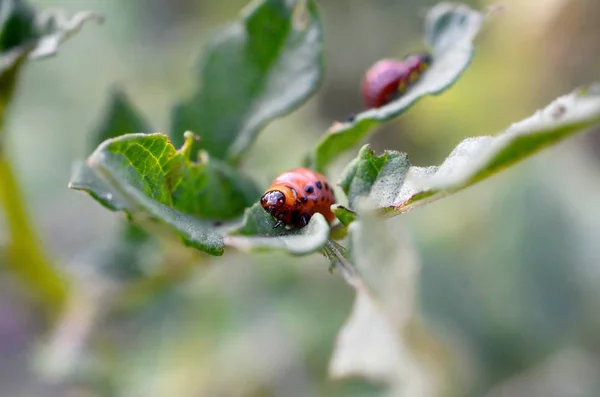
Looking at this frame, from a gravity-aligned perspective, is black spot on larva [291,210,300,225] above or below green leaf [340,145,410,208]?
Answer: above

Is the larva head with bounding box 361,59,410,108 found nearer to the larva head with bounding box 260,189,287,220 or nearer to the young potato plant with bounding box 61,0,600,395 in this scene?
the young potato plant with bounding box 61,0,600,395

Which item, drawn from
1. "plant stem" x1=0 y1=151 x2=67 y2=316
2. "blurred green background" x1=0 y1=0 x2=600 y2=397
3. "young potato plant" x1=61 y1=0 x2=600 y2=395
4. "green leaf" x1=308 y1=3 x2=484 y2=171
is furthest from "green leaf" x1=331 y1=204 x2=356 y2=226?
"plant stem" x1=0 y1=151 x2=67 y2=316

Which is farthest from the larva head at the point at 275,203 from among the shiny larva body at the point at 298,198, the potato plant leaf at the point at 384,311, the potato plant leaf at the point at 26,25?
the potato plant leaf at the point at 26,25

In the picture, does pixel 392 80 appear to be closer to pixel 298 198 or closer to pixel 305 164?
pixel 305 164

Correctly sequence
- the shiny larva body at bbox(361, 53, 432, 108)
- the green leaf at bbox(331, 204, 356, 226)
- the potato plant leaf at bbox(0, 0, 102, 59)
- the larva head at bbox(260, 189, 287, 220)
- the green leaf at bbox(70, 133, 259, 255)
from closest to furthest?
1. the green leaf at bbox(70, 133, 259, 255)
2. the green leaf at bbox(331, 204, 356, 226)
3. the larva head at bbox(260, 189, 287, 220)
4. the potato plant leaf at bbox(0, 0, 102, 59)
5. the shiny larva body at bbox(361, 53, 432, 108)

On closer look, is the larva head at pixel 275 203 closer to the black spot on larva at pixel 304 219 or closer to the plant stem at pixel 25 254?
the black spot on larva at pixel 304 219

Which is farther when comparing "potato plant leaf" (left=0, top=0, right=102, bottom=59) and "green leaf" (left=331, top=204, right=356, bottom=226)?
"potato plant leaf" (left=0, top=0, right=102, bottom=59)

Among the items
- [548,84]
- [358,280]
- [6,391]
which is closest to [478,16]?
[358,280]

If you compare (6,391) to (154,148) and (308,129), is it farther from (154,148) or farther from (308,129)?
(154,148)
